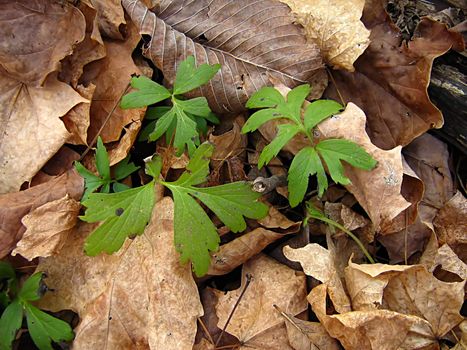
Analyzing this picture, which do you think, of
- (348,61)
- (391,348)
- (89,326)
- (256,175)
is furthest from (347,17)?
(89,326)

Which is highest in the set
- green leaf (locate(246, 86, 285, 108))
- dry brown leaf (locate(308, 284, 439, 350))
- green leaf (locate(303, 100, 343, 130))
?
green leaf (locate(246, 86, 285, 108))

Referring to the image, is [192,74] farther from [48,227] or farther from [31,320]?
[31,320]

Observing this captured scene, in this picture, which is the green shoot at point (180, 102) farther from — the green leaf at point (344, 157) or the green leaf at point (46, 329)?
the green leaf at point (46, 329)

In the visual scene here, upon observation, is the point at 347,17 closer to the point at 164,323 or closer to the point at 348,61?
the point at 348,61

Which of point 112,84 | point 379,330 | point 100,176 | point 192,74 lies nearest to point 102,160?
point 100,176

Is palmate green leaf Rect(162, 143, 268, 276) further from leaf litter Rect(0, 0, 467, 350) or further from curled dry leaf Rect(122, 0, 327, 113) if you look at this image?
curled dry leaf Rect(122, 0, 327, 113)

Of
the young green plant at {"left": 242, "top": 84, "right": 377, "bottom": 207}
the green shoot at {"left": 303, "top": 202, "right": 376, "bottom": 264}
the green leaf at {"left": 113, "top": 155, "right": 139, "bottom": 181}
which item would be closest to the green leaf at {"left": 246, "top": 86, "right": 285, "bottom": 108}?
the young green plant at {"left": 242, "top": 84, "right": 377, "bottom": 207}

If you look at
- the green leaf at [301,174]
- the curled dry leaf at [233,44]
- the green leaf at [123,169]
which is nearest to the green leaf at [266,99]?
the curled dry leaf at [233,44]
